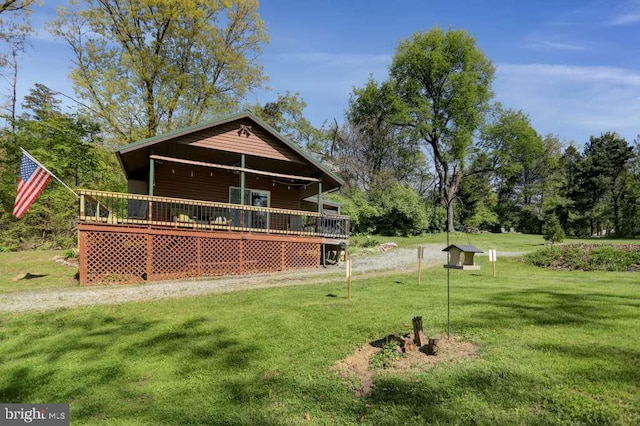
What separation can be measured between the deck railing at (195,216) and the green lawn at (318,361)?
463 cm

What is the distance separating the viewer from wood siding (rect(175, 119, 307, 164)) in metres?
14.4

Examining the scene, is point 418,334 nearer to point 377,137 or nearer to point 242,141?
point 242,141

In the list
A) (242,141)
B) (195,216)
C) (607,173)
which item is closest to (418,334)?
(242,141)

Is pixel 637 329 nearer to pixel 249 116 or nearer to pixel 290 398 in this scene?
pixel 290 398

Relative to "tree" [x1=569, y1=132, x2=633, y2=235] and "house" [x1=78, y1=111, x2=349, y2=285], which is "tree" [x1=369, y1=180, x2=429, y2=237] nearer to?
"house" [x1=78, y1=111, x2=349, y2=285]

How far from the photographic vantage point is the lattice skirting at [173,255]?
11398 mm

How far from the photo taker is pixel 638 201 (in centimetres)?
3266

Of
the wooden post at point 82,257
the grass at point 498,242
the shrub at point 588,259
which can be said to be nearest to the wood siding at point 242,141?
the wooden post at point 82,257

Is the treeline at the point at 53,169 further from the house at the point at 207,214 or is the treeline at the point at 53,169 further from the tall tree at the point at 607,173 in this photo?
the tall tree at the point at 607,173

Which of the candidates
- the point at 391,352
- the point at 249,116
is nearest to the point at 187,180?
Result: the point at 249,116

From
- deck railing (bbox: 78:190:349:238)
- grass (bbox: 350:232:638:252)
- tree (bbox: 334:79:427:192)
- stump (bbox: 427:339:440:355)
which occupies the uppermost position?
tree (bbox: 334:79:427:192)

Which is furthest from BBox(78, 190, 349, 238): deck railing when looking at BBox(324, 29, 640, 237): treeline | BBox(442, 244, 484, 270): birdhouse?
BBox(324, 29, 640, 237): treeline

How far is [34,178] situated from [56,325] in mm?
6106

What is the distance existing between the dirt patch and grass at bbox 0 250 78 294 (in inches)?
402
